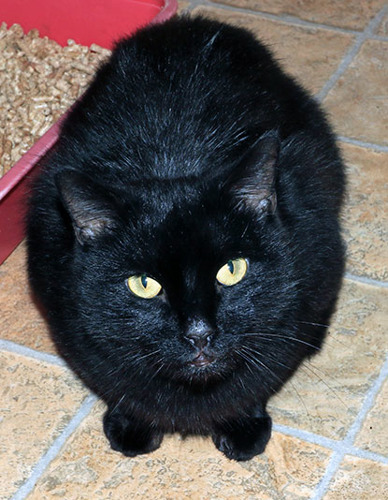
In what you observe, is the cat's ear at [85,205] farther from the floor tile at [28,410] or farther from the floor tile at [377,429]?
the floor tile at [377,429]

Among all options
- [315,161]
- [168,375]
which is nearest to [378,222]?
[315,161]

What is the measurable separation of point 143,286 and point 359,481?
2.06 feet

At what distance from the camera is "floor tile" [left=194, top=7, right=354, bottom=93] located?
2.63 meters

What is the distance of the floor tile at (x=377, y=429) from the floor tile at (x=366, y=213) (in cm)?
36

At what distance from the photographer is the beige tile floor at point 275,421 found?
1714 millimetres

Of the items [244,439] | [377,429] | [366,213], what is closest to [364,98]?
[366,213]

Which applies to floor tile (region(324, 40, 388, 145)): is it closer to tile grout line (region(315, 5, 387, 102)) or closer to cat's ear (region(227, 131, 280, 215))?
tile grout line (region(315, 5, 387, 102))

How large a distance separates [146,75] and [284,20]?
121cm

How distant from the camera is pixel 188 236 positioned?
141 cm

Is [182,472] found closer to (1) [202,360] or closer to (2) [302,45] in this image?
(1) [202,360]

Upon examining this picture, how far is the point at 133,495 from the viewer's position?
5.60ft

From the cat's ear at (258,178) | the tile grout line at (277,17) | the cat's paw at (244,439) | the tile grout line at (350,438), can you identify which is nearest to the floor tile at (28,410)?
the cat's paw at (244,439)

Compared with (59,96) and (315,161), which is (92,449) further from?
(59,96)

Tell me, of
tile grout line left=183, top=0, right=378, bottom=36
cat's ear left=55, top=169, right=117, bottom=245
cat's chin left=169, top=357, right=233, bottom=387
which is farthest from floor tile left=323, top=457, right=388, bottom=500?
tile grout line left=183, top=0, right=378, bottom=36
